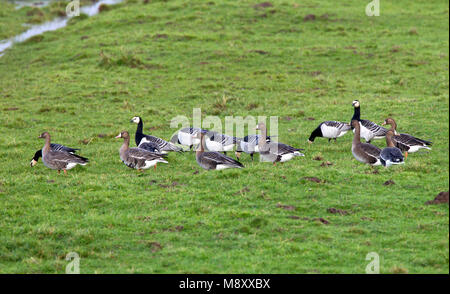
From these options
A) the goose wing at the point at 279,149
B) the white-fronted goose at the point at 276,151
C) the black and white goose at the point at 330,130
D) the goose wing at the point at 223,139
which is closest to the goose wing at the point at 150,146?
the goose wing at the point at 223,139

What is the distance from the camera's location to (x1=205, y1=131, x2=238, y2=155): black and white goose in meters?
18.8

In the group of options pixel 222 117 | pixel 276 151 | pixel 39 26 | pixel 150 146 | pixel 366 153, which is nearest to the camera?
pixel 366 153

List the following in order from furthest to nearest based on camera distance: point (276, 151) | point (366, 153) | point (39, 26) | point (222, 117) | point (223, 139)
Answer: point (39, 26)
point (222, 117)
point (223, 139)
point (276, 151)
point (366, 153)

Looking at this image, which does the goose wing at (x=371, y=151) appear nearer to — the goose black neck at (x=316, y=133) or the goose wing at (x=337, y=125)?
the goose wing at (x=337, y=125)

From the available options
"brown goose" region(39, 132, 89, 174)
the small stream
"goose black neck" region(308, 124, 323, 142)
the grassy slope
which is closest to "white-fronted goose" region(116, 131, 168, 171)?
the grassy slope

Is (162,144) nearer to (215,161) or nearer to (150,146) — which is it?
(150,146)

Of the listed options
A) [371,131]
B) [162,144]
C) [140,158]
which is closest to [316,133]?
[371,131]

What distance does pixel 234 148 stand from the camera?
19.8 meters

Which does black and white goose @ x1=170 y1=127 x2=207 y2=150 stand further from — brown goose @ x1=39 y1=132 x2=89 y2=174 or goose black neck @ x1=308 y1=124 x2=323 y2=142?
brown goose @ x1=39 y1=132 x2=89 y2=174

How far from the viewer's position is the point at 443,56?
3372 centimetres

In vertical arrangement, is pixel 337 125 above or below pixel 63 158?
above

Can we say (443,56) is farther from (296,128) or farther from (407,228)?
(407,228)

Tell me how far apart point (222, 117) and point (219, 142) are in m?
6.56

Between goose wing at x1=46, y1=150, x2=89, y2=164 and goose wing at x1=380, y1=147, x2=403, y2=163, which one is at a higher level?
goose wing at x1=380, y1=147, x2=403, y2=163
